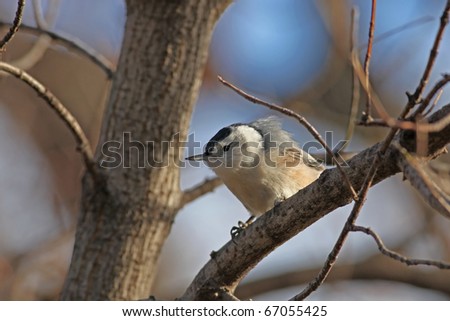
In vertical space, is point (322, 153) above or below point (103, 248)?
above

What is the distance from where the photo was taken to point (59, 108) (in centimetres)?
262

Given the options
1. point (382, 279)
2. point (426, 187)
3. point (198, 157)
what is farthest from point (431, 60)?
point (382, 279)

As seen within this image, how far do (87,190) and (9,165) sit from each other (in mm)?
2403

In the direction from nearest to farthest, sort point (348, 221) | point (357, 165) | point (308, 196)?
point (348, 221), point (357, 165), point (308, 196)

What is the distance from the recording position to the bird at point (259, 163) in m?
3.31

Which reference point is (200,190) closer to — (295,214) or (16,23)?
(295,214)

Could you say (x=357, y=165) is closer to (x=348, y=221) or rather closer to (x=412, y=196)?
(x=348, y=221)

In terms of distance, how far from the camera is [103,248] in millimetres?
3002

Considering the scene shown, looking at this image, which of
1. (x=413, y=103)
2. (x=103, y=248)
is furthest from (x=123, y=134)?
(x=413, y=103)

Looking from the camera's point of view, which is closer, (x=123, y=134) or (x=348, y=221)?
(x=348, y=221)

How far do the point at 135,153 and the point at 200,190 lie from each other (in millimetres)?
385

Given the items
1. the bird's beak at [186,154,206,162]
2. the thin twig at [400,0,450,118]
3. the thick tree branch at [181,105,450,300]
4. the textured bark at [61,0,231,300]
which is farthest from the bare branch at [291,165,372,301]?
the bird's beak at [186,154,206,162]

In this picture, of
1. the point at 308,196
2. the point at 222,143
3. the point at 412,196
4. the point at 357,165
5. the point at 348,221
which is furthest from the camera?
the point at 412,196

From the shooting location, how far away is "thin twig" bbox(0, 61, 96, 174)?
92.8 inches
